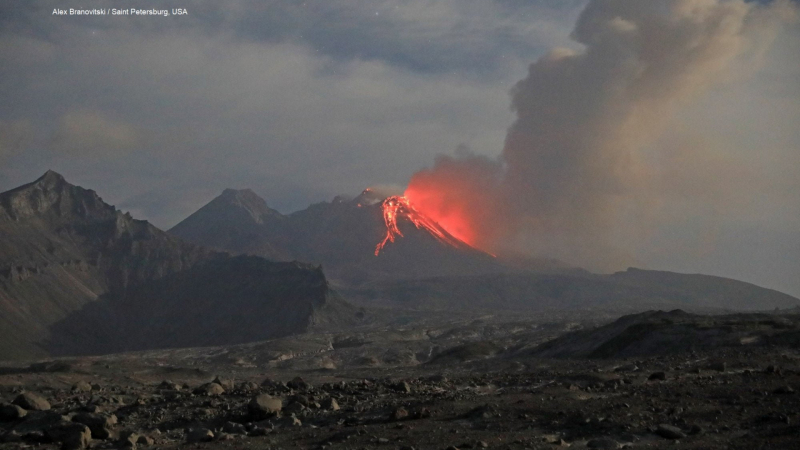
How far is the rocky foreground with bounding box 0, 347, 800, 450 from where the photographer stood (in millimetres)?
22422

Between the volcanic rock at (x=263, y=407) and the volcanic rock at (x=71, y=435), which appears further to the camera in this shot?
the volcanic rock at (x=263, y=407)

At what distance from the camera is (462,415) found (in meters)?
27.0

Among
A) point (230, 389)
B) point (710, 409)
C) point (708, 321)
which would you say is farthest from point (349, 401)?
point (708, 321)

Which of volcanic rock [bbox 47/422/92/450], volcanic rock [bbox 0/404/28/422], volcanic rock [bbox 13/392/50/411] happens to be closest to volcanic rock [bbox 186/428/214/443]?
volcanic rock [bbox 47/422/92/450]

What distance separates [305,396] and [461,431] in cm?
949

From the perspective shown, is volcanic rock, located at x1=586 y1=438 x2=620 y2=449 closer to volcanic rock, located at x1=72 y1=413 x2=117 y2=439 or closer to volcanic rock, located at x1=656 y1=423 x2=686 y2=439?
volcanic rock, located at x1=656 y1=423 x2=686 y2=439

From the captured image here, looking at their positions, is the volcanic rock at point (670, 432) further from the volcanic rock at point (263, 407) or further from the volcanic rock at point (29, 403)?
the volcanic rock at point (29, 403)

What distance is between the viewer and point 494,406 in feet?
91.9

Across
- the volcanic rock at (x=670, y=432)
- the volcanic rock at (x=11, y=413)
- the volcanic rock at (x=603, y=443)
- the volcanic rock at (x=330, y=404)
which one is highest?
the volcanic rock at (x=670, y=432)

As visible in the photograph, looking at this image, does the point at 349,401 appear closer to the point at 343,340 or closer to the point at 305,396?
the point at 305,396

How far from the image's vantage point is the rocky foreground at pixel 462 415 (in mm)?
22422

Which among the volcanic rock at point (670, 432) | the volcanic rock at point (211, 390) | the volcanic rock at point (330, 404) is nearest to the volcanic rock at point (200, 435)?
the volcanic rock at point (330, 404)

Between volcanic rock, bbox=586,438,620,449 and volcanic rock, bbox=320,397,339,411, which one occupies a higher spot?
volcanic rock, bbox=586,438,620,449

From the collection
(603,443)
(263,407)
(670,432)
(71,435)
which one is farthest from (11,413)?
(670,432)
